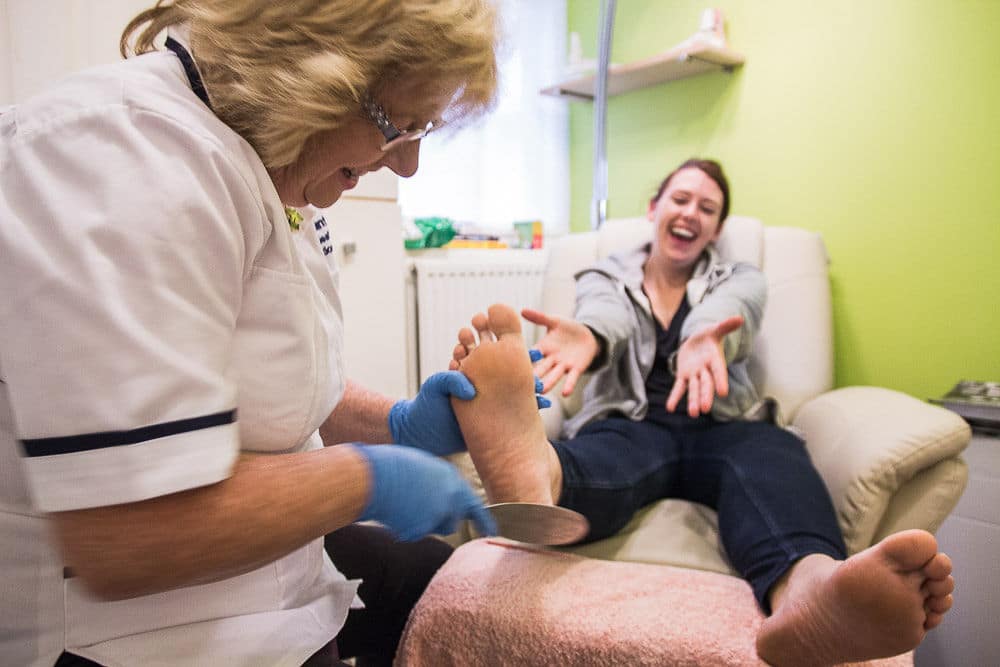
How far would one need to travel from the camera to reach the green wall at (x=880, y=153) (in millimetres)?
1565

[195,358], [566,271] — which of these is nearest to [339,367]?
[195,358]

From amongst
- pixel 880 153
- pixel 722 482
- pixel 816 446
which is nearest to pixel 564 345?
pixel 722 482

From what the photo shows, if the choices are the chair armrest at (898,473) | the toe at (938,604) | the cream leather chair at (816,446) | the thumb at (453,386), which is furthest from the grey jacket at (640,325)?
the toe at (938,604)

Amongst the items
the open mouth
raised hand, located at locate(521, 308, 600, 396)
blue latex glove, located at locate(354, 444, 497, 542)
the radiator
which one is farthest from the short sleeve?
the radiator

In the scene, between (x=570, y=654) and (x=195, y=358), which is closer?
(x=195, y=358)

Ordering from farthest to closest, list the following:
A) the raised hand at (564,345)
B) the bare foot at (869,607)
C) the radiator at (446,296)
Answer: the radiator at (446,296) < the raised hand at (564,345) < the bare foot at (869,607)

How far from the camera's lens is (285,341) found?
0.55 m

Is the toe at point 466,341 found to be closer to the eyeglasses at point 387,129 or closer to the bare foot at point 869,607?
the eyeglasses at point 387,129

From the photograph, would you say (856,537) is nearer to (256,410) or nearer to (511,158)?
(256,410)

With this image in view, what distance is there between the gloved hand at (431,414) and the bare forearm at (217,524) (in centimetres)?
33

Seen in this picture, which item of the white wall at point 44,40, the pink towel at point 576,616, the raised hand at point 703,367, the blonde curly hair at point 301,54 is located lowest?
the pink towel at point 576,616

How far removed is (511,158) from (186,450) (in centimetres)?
214

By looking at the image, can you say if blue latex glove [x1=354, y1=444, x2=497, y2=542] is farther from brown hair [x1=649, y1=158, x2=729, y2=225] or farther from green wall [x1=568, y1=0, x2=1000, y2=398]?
green wall [x1=568, y1=0, x2=1000, y2=398]

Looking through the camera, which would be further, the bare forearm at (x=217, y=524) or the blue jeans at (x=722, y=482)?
the blue jeans at (x=722, y=482)
